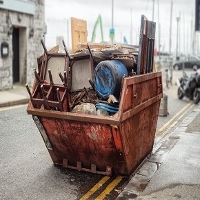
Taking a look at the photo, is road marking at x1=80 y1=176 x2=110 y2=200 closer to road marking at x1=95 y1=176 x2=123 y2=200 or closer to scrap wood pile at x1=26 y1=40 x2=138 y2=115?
road marking at x1=95 y1=176 x2=123 y2=200

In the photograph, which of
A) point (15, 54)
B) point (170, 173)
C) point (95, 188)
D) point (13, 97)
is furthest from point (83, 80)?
point (15, 54)

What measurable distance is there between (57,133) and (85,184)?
84 cm

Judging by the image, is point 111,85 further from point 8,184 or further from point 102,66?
point 8,184

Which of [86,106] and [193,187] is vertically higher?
[86,106]

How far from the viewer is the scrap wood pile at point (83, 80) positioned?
15.4 ft

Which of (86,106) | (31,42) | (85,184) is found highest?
(31,42)

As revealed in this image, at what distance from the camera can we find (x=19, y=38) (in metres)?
16.4

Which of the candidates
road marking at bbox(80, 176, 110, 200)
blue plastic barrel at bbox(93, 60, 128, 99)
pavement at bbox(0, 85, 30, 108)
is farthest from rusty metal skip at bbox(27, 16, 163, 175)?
pavement at bbox(0, 85, 30, 108)

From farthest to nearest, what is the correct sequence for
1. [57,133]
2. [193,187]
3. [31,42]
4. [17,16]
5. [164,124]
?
1. [31,42]
2. [17,16]
3. [164,124]
4. [57,133]
5. [193,187]

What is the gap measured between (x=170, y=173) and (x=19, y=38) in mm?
12950

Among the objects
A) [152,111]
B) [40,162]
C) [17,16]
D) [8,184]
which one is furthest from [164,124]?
[17,16]

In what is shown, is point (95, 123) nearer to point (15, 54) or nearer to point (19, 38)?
point (15, 54)

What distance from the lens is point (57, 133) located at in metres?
4.98

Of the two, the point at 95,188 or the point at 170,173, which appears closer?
the point at 95,188
